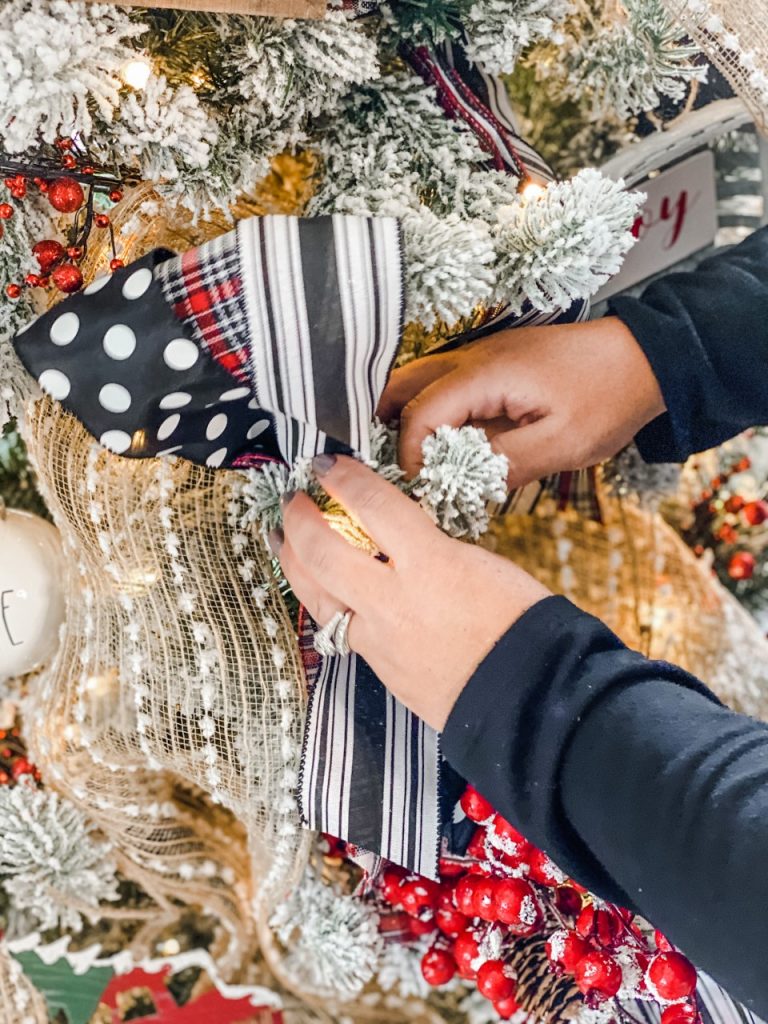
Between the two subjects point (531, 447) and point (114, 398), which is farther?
point (531, 447)

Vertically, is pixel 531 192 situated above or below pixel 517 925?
above

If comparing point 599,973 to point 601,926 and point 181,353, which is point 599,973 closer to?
point 601,926

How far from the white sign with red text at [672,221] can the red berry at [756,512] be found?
0.26 m

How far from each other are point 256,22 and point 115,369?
230 mm

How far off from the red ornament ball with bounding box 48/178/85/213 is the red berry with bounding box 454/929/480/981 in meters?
0.62

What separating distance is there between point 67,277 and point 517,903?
0.54 metres

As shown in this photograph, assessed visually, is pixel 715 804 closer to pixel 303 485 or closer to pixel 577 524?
pixel 303 485

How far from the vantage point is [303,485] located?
60 centimetres

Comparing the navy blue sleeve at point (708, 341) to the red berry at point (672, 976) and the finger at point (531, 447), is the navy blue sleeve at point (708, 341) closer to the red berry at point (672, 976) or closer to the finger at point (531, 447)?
the finger at point (531, 447)

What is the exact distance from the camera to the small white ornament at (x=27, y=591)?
663mm

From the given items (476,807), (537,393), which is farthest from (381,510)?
(476,807)

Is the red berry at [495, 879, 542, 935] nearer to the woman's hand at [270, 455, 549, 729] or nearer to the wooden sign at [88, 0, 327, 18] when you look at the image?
the woman's hand at [270, 455, 549, 729]

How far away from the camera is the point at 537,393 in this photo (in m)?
0.61

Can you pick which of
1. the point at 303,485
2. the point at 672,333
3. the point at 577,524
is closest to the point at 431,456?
the point at 303,485
